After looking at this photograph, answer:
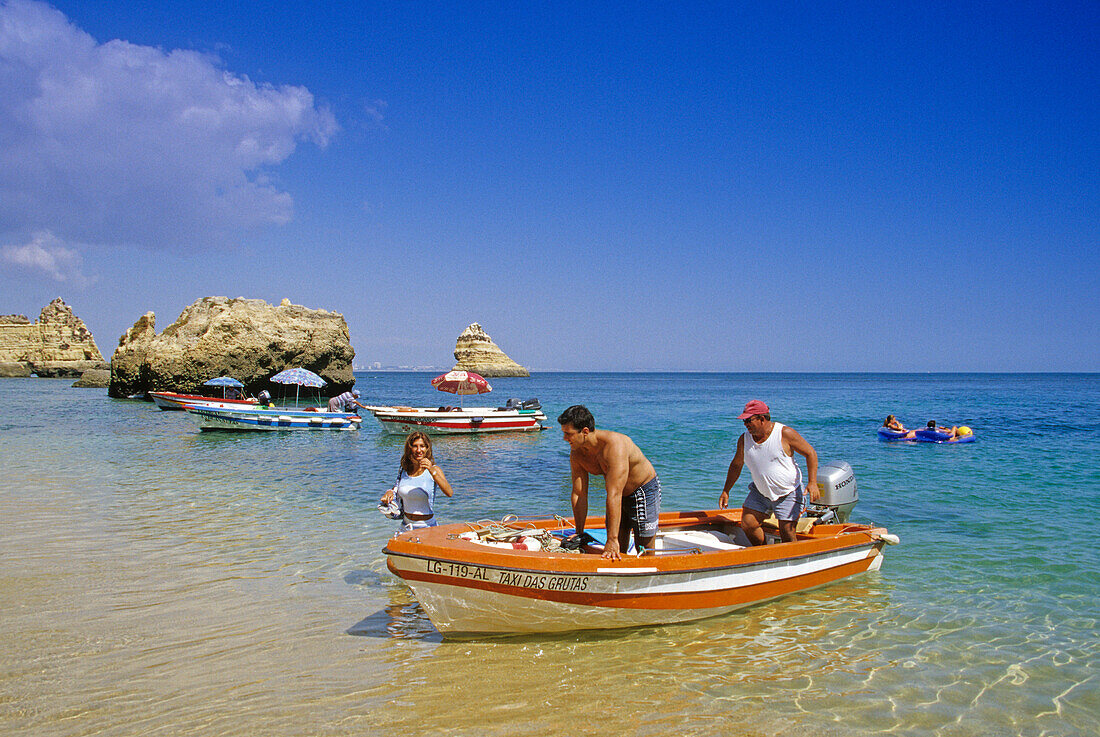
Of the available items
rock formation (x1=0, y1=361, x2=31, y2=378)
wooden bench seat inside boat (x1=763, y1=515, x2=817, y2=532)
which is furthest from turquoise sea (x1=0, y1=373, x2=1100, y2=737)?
rock formation (x1=0, y1=361, x2=31, y2=378)

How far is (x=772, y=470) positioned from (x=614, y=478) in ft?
7.53

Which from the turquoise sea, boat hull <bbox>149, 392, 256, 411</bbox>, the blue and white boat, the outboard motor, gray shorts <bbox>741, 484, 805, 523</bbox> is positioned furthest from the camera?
boat hull <bbox>149, 392, 256, 411</bbox>

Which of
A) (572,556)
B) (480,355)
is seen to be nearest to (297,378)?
(572,556)

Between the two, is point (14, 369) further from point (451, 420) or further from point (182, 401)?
point (451, 420)

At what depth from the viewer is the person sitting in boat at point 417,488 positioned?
21.8ft

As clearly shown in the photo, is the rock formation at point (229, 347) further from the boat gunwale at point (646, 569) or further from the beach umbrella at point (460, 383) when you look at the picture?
the boat gunwale at point (646, 569)

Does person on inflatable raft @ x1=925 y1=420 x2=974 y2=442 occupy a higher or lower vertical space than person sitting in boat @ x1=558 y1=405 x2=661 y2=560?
lower

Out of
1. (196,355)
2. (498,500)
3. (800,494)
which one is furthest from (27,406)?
(800,494)

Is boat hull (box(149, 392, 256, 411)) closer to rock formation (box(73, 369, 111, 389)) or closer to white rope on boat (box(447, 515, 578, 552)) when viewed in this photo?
white rope on boat (box(447, 515, 578, 552))

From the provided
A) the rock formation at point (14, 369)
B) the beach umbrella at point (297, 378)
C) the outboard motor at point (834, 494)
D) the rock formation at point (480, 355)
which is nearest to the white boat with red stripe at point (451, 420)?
the beach umbrella at point (297, 378)

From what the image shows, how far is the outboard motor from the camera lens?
29.2ft

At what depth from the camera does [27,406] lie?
37188 mm

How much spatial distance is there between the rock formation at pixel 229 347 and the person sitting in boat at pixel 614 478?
137ft

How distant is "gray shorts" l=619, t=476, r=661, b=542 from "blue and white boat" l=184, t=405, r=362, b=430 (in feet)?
77.0
